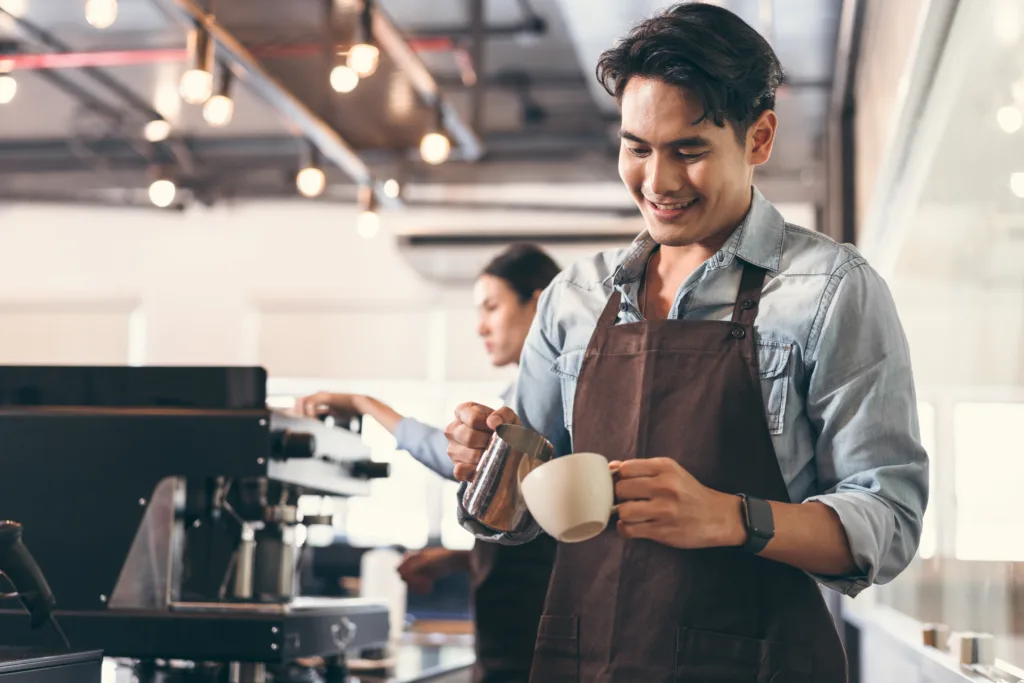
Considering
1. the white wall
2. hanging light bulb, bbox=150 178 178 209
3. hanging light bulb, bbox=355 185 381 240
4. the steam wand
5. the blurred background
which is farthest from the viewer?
the white wall

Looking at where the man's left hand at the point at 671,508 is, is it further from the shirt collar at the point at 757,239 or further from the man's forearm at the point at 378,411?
the man's forearm at the point at 378,411

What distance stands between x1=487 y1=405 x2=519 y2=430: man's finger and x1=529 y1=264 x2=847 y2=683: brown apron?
87 mm

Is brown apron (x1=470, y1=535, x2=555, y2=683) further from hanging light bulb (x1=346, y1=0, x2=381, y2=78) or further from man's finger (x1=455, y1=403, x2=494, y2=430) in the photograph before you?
hanging light bulb (x1=346, y1=0, x2=381, y2=78)

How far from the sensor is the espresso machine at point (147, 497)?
1.95 metres

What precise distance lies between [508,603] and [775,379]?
1.35 meters

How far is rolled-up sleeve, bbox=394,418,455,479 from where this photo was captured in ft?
7.34

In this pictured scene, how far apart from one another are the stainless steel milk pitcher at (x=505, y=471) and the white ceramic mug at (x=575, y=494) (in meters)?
0.12

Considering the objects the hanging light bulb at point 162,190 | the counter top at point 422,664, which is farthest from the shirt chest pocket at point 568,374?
the hanging light bulb at point 162,190

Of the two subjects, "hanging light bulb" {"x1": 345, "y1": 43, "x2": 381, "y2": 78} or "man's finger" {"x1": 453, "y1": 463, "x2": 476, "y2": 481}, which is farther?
"hanging light bulb" {"x1": 345, "y1": 43, "x2": 381, "y2": 78}

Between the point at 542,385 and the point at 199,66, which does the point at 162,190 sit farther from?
the point at 542,385

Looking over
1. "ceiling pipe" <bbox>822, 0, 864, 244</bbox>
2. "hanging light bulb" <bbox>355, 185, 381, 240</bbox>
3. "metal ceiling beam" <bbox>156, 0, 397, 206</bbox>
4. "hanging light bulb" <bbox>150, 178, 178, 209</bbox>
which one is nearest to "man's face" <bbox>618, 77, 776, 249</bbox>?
"metal ceiling beam" <bbox>156, 0, 397, 206</bbox>

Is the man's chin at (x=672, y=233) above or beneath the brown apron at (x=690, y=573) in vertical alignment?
above

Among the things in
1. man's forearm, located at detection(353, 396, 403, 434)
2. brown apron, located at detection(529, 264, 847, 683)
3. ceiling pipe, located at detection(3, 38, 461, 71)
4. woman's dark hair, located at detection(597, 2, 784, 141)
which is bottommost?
brown apron, located at detection(529, 264, 847, 683)

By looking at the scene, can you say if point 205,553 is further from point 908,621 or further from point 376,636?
→ point 908,621
